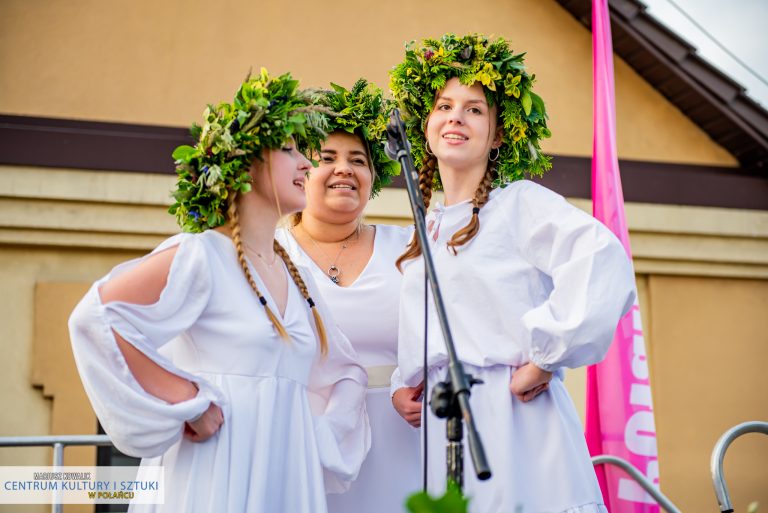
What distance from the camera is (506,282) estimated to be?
329cm

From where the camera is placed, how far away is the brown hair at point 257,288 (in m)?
3.26

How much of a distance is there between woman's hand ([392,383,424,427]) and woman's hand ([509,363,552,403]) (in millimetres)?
471

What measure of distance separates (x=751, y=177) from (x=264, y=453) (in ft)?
19.6

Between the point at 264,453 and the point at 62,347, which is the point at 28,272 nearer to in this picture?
the point at 62,347

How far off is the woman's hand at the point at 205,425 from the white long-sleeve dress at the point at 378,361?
2.89 feet

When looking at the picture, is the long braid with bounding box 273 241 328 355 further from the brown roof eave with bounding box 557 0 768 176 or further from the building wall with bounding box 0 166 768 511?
the brown roof eave with bounding box 557 0 768 176

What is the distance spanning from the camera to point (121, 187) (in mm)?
6996

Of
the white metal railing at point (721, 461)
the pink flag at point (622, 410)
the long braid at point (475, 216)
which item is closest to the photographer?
the long braid at point (475, 216)

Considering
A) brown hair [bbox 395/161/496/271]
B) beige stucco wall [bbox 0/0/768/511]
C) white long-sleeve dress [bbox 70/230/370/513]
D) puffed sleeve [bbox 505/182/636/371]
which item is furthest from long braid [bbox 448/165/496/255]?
beige stucco wall [bbox 0/0/768/511]

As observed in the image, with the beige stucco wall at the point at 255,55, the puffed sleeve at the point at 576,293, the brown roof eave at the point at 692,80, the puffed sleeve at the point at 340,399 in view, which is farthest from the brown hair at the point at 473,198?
the brown roof eave at the point at 692,80

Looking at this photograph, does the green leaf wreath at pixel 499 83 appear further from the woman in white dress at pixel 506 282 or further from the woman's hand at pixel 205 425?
the woman's hand at pixel 205 425

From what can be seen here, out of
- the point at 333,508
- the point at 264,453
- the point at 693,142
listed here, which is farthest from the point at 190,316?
the point at 693,142

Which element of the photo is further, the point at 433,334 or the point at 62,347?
the point at 62,347

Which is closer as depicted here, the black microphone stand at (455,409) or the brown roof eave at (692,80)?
the black microphone stand at (455,409)
